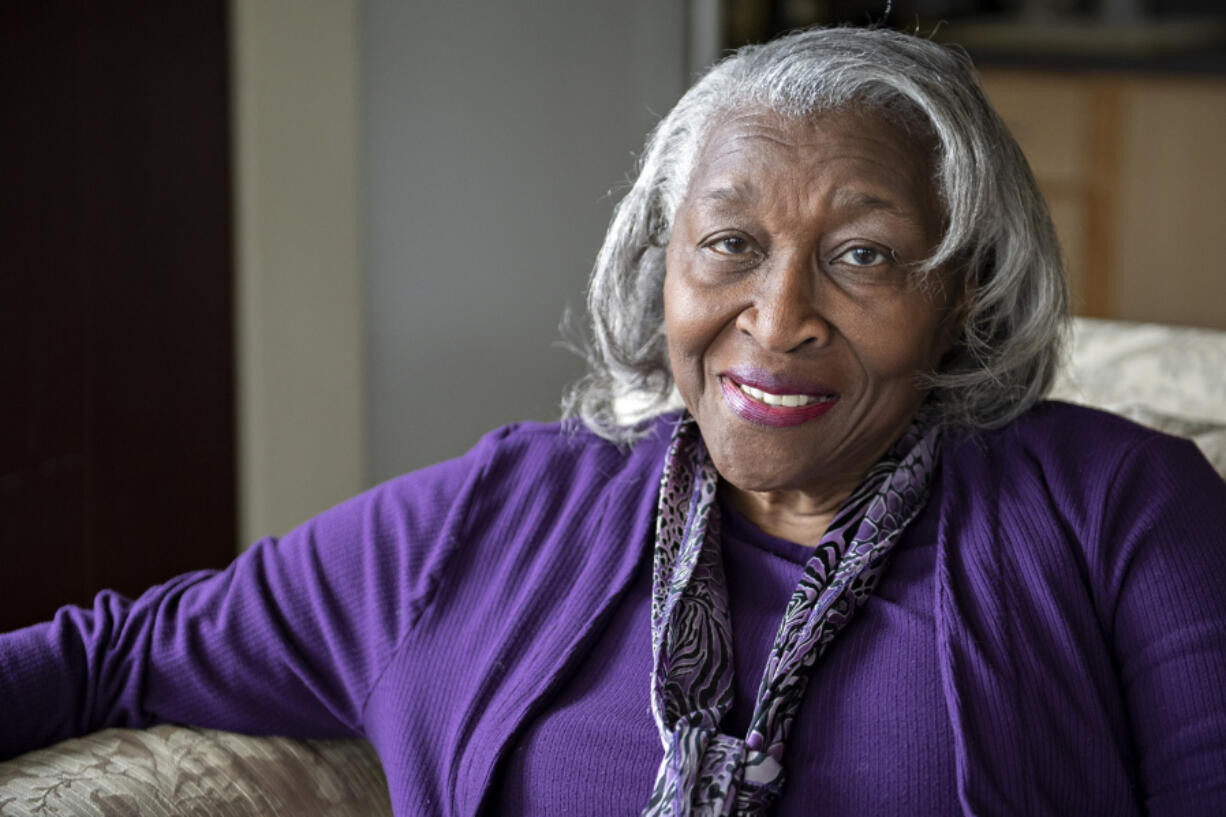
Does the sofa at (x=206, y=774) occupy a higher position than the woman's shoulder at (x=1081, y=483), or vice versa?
the woman's shoulder at (x=1081, y=483)

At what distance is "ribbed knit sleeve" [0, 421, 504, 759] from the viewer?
1430 mm

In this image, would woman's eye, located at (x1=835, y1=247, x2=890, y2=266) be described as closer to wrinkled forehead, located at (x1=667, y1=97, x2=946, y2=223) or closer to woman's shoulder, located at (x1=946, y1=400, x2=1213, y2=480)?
wrinkled forehead, located at (x1=667, y1=97, x2=946, y2=223)

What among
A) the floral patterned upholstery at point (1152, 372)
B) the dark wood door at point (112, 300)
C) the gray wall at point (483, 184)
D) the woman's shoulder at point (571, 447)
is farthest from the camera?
the gray wall at point (483, 184)

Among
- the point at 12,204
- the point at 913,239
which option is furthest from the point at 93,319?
the point at 913,239

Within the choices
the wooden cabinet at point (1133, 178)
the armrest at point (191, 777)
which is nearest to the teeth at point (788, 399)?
the armrest at point (191, 777)

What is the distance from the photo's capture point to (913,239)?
54.6 inches

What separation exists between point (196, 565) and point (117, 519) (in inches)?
10.7

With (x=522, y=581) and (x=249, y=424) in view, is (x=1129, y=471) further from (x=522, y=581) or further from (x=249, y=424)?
(x=249, y=424)

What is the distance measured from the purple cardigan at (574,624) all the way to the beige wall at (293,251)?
1.50m

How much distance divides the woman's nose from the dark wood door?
A: 1474mm

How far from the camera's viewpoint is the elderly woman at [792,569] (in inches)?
50.3

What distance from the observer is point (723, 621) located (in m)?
1.39

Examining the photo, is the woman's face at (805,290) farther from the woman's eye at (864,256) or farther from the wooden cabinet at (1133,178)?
the wooden cabinet at (1133,178)

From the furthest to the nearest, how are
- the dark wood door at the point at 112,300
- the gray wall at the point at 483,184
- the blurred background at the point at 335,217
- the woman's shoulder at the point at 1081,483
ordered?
the gray wall at the point at 483,184, the blurred background at the point at 335,217, the dark wood door at the point at 112,300, the woman's shoulder at the point at 1081,483
